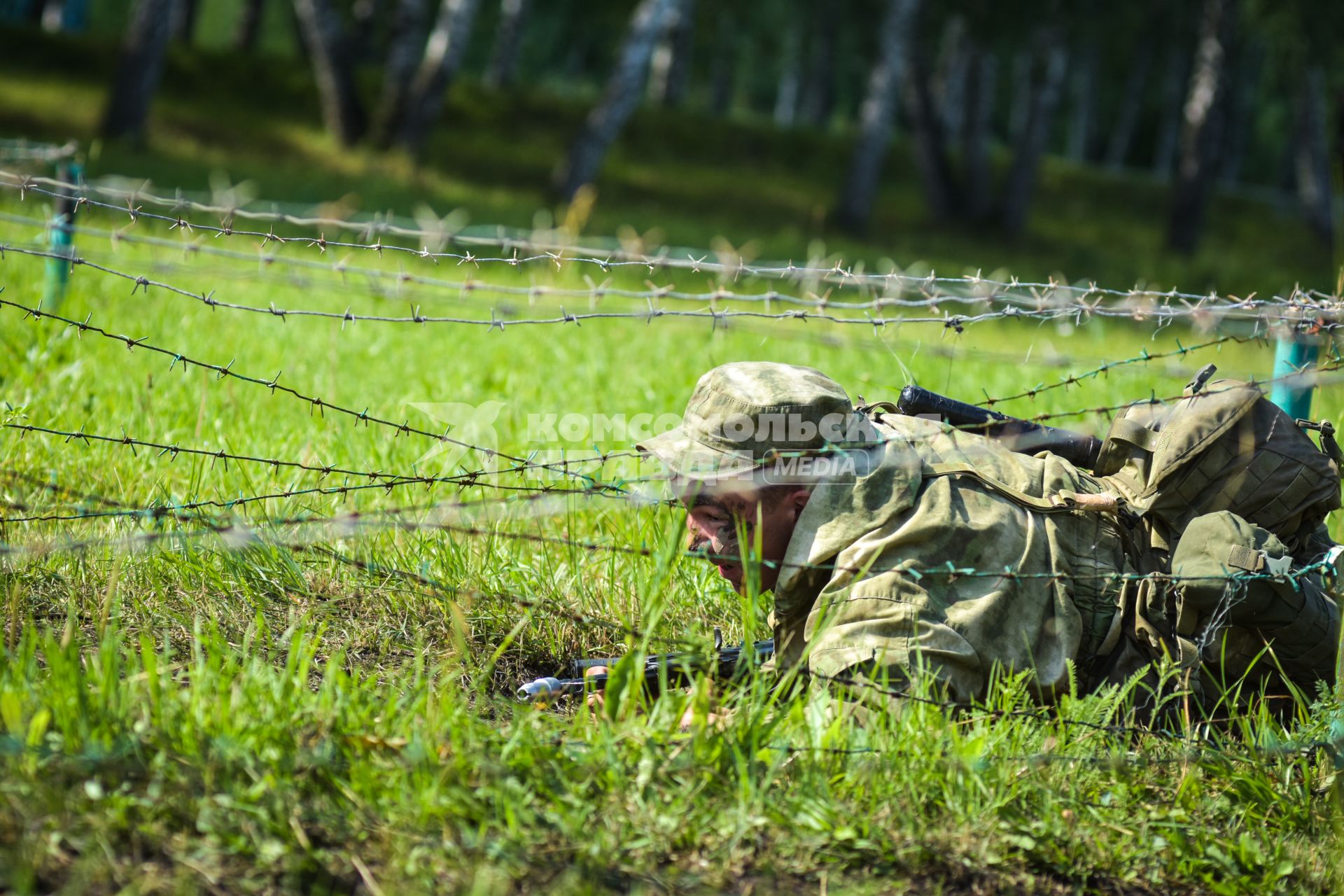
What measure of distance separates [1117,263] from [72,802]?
1732cm

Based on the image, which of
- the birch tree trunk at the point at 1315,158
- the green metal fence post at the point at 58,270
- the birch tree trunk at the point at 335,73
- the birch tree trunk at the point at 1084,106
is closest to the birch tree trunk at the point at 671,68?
the birch tree trunk at the point at 335,73

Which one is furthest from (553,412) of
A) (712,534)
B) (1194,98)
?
(1194,98)

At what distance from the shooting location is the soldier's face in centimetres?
266

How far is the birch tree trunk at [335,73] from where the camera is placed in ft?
49.0

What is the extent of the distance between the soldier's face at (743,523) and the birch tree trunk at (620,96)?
39.2 feet

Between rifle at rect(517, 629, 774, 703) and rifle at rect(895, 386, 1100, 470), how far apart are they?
768mm

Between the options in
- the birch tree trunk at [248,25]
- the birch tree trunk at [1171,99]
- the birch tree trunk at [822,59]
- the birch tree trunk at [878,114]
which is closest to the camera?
the birch tree trunk at [878,114]

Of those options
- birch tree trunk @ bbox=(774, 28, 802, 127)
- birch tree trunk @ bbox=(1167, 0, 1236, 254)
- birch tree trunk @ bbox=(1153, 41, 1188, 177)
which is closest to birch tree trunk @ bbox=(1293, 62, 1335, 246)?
birch tree trunk @ bbox=(1167, 0, 1236, 254)

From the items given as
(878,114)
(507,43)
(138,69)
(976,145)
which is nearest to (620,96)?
(878,114)

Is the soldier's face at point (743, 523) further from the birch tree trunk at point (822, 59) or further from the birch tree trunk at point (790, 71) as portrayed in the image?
the birch tree trunk at point (790, 71)

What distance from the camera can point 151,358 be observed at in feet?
17.0

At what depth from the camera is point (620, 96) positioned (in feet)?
46.4

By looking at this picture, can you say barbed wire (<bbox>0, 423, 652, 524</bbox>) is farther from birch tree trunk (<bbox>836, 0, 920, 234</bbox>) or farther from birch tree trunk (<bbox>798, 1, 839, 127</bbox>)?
birch tree trunk (<bbox>798, 1, 839, 127</bbox>)

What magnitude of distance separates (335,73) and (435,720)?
1524cm
